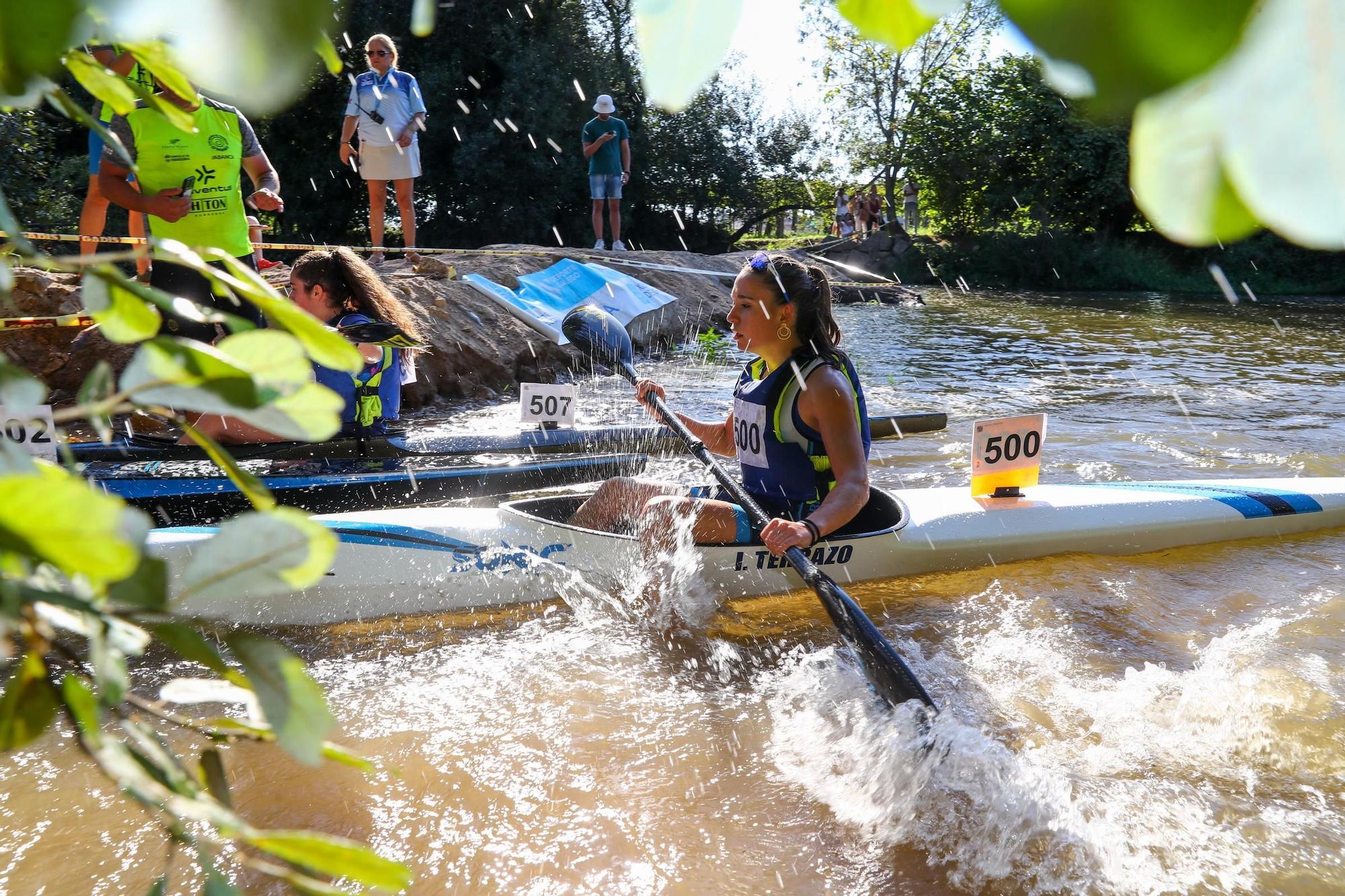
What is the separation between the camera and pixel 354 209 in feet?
55.3

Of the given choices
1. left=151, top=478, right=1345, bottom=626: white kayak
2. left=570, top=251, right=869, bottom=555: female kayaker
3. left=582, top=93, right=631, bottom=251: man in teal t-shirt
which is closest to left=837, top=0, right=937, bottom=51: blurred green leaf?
left=570, top=251, right=869, bottom=555: female kayaker

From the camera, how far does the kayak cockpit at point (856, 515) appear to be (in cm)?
372

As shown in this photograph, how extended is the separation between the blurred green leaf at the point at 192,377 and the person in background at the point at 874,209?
2298cm

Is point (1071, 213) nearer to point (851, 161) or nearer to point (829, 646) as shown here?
point (851, 161)

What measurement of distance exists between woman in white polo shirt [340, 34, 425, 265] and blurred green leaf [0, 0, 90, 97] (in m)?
6.98

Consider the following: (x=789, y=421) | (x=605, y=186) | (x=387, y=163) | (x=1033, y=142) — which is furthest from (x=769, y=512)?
(x=605, y=186)

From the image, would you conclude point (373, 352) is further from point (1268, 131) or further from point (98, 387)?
point (1268, 131)

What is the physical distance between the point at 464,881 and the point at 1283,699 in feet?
8.22

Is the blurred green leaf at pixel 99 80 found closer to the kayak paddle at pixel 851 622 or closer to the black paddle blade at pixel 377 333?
the kayak paddle at pixel 851 622

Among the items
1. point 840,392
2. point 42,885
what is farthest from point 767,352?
point 42,885

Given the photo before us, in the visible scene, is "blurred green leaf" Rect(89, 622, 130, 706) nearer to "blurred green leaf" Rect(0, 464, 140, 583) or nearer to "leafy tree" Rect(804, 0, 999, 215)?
"blurred green leaf" Rect(0, 464, 140, 583)

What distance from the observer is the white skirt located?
25.1ft

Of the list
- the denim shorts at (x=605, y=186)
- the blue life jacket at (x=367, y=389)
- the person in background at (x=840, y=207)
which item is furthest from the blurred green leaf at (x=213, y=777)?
the person in background at (x=840, y=207)

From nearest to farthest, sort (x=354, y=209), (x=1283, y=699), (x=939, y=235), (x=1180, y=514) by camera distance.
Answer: (x=1283, y=699) < (x=1180, y=514) < (x=354, y=209) < (x=939, y=235)
